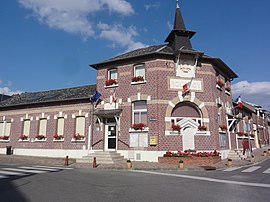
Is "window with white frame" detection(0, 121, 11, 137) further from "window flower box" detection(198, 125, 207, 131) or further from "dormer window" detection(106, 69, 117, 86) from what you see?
"window flower box" detection(198, 125, 207, 131)

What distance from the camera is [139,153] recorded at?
14414 millimetres

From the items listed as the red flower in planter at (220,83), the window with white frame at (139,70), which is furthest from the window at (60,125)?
the red flower in planter at (220,83)

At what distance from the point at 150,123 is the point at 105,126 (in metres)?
3.56

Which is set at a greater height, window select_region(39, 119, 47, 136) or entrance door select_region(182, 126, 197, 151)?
window select_region(39, 119, 47, 136)

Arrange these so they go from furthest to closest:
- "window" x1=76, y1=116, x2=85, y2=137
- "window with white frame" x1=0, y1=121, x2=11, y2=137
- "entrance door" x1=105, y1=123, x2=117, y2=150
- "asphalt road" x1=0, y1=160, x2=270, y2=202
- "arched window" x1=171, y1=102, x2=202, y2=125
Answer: "window with white frame" x1=0, y1=121, x2=11, y2=137
"window" x1=76, y1=116, x2=85, y2=137
"entrance door" x1=105, y1=123, x2=117, y2=150
"arched window" x1=171, y1=102, x2=202, y2=125
"asphalt road" x1=0, y1=160, x2=270, y2=202

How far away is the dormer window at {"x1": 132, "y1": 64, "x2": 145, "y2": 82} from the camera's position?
50.9 feet

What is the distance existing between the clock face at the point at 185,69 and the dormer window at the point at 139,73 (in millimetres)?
2413

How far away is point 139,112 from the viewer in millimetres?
15305

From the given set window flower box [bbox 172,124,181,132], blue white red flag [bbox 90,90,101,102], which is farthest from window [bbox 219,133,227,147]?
blue white red flag [bbox 90,90,101,102]

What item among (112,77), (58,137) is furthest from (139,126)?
(58,137)

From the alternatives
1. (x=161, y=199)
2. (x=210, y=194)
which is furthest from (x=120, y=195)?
(x=210, y=194)

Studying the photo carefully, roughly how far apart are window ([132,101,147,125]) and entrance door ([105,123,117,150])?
5.68 ft

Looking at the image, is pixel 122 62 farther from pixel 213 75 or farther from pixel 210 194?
pixel 210 194

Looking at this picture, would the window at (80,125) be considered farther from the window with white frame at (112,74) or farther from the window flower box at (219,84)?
the window flower box at (219,84)
